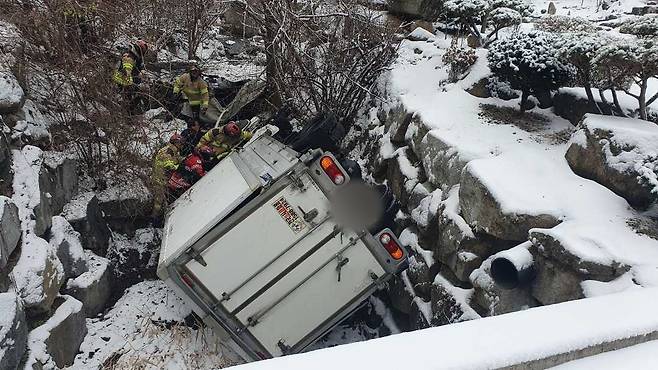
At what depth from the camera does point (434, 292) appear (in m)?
5.75

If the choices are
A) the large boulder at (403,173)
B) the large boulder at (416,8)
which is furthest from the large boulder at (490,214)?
the large boulder at (416,8)

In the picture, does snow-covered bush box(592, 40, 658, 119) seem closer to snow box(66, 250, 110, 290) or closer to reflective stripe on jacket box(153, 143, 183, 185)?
reflective stripe on jacket box(153, 143, 183, 185)

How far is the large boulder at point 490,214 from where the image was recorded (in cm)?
467

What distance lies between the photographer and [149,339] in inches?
238

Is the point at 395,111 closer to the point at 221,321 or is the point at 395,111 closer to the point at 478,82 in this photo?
the point at 478,82

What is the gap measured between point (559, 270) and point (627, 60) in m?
2.36

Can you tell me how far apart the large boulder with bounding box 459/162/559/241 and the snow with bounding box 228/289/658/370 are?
6.51ft

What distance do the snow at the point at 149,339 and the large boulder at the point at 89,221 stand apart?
0.83 metres

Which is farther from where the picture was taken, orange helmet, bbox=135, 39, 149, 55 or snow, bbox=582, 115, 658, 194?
orange helmet, bbox=135, 39, 149, 55

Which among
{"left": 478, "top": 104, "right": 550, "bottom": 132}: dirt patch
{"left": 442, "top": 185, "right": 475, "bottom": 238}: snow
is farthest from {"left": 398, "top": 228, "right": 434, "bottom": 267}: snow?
{"left": 478, "top": 104, "right": 550, "bottom": 132}: dirt patch

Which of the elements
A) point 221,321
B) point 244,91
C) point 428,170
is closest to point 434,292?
point 428,170

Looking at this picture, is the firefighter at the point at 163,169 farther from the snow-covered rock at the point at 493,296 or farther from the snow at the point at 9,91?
the snow-covered rock at the point at 493,296

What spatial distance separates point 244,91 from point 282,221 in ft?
14.6

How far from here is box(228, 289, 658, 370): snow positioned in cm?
218
